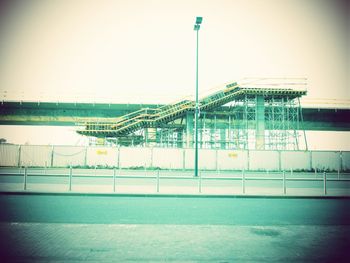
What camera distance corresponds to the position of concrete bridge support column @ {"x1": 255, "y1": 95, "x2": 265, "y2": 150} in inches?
1029

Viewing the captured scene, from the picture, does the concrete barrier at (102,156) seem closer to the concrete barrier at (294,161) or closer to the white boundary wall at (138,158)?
the white boundary wall at (138,158)

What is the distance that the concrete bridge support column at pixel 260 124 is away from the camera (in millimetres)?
26141

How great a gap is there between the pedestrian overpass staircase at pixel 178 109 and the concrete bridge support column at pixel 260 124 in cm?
107

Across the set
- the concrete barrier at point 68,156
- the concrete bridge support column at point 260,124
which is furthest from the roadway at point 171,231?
the concrete bridge support column at point 260,124

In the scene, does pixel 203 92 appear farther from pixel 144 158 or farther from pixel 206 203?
pixel 206 203

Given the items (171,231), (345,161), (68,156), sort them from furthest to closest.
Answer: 1. (345,161)
2. (68,156)
3. (171,231)

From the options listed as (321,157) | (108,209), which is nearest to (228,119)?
(321,157)

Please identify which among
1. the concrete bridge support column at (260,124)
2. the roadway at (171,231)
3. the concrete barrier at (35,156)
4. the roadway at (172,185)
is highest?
the concrete bridge support column at (260,124)

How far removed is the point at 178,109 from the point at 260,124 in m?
10.4

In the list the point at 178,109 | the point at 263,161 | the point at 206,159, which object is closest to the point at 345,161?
the point at 263,161

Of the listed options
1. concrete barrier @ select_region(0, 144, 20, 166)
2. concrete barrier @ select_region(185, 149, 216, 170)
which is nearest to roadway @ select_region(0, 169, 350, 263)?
concrete barrier @ select_region(185, 149, 216, 170)

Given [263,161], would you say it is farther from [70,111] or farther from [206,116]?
[70,111]

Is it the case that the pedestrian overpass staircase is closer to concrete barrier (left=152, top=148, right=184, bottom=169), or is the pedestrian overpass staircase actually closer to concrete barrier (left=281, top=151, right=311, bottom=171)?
concrete barrier (left=152, top=148, right=184, bottom=169)

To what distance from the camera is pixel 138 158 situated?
79.4 feet
